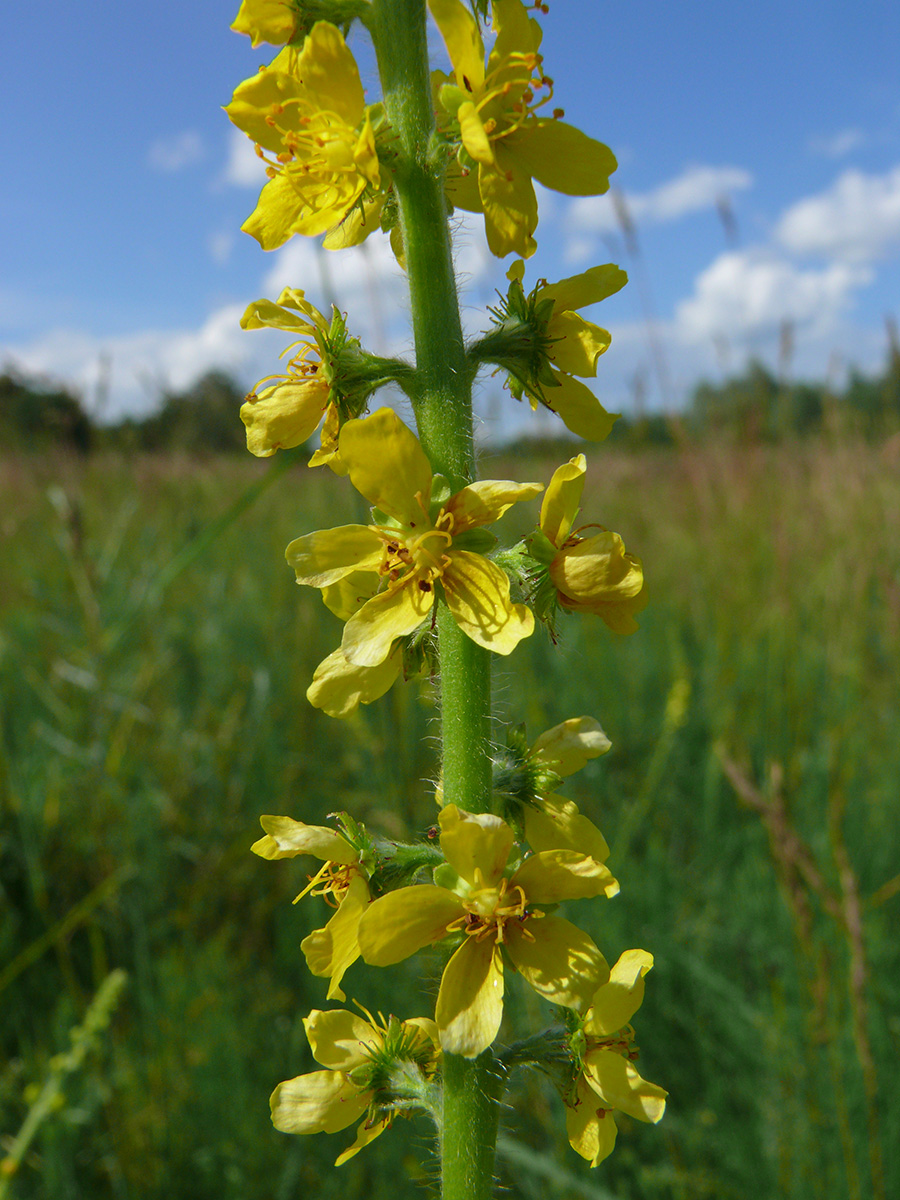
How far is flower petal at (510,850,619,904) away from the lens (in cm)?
124

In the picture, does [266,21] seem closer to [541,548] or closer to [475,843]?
[541,548]

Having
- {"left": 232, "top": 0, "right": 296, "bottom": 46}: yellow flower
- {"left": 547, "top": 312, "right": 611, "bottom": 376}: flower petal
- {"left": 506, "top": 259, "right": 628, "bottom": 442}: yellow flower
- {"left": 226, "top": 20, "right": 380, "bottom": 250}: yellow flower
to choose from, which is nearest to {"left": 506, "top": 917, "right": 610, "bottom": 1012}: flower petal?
{"left": 506, "top": 259, "right": 628, "bottom": 442}: yellow flower

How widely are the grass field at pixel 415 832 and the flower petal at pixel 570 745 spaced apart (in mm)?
163

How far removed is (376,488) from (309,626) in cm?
371

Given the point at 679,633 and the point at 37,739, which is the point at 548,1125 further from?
the point at 679,633

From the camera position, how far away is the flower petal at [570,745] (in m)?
1.46

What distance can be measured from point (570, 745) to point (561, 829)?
0.14m

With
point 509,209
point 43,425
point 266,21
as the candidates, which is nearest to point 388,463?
point 509,209

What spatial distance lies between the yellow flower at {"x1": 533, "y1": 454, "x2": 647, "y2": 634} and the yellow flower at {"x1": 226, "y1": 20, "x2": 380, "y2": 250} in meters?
0.57

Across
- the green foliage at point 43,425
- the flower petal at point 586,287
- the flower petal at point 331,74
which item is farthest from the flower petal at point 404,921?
the green foliage at point 43,425

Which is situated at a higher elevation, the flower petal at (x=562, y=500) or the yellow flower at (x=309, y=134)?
the yellow flower at (x=309, y=134)

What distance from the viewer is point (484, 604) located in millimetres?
1309

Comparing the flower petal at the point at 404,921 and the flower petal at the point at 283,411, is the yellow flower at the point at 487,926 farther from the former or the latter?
the flower petal at the point at 283,411

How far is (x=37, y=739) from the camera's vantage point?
4.33 metres
